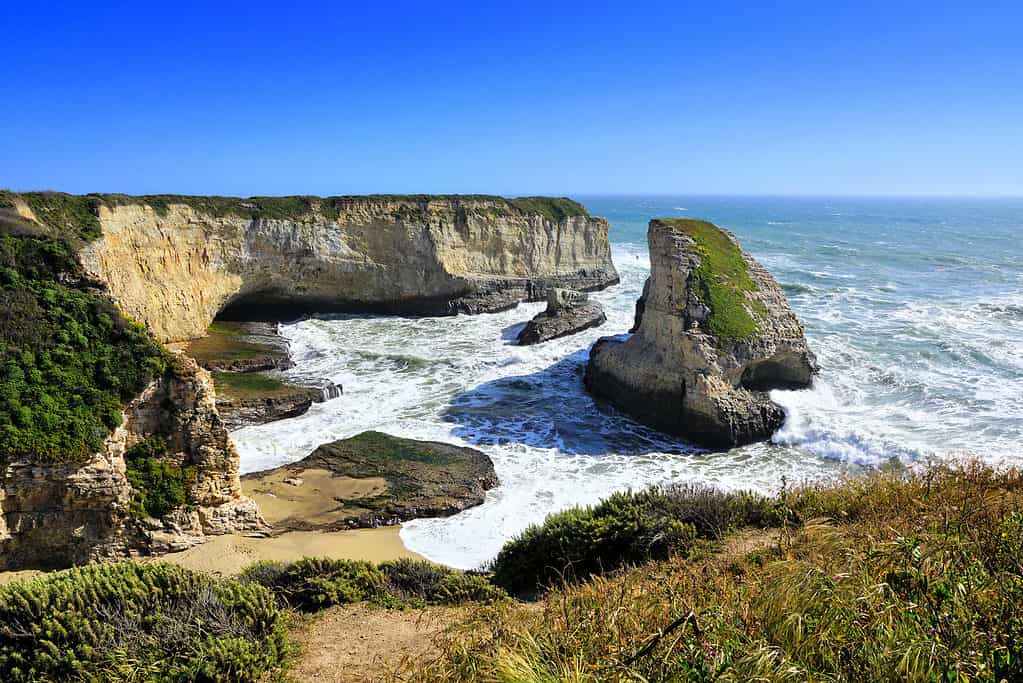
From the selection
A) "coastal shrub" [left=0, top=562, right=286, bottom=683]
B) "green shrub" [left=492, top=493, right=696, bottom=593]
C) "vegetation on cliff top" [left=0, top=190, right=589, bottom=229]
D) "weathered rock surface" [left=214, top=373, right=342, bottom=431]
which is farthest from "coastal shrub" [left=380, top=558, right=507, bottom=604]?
"vegetation on cliff top" [left=0, top=190, right=589, bottom=229]

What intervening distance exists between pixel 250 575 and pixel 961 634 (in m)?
7.89

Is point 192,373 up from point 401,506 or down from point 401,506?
up

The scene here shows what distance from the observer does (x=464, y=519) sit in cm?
1303

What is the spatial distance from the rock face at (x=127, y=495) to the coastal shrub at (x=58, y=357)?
0.28 m

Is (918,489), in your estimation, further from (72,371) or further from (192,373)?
(72,371)

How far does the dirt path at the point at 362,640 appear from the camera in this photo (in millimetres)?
6105

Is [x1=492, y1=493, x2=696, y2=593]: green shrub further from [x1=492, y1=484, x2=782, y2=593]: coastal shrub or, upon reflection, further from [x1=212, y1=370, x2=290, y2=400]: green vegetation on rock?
[x1=212, y1=370, x2=290, y2=400]: green vegetation on rock

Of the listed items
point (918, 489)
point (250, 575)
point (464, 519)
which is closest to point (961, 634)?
point (918, 489)

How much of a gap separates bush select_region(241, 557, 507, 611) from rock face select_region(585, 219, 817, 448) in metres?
10.3

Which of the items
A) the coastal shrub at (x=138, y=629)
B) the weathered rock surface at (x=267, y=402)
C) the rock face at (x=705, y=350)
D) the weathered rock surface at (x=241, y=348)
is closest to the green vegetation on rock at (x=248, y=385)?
the weathered rock surface at (x=267, y=402)

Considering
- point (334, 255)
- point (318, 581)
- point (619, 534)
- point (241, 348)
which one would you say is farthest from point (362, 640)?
point (334, 255)

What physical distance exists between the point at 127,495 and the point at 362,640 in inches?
234

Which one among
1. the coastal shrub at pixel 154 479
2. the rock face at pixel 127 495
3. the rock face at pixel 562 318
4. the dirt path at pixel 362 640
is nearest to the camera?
the dirt path at pixel 362 640

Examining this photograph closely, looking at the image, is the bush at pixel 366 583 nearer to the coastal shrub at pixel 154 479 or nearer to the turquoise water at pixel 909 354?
the coastal shrub at pixel 154 479
